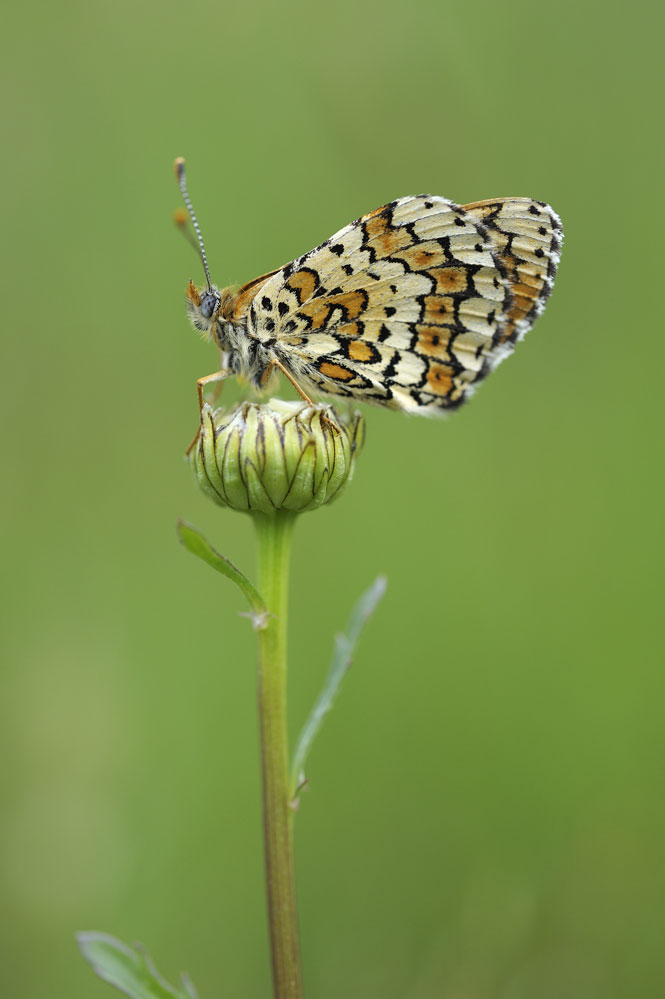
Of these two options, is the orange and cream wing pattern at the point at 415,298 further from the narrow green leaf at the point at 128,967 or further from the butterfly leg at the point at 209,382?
the narrow green leaf at the point at 128,967

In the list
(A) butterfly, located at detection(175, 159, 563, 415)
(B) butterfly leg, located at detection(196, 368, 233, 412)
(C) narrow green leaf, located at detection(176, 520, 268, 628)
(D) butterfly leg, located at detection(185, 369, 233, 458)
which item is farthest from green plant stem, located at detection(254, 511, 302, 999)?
(A) butterfly, located at detection(175, 159, 563, 415)

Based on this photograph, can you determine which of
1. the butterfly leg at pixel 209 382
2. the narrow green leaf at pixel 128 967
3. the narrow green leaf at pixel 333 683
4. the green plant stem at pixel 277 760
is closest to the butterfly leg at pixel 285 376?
the butterfly leg at pixel 209 382

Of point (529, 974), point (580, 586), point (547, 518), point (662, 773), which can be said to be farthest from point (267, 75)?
point (529, 974)

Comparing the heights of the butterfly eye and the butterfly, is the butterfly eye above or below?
above

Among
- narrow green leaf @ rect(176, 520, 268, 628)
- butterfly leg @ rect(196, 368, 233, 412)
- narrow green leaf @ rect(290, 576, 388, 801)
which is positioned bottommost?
narrow green leaf @ rect(290, 576, 388, 801)

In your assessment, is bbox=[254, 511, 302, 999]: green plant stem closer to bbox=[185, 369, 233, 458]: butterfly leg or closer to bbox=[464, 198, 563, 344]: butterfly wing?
bbox=[185, 369, 233, 458]: butterfly leg

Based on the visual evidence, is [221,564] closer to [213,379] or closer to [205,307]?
[213,379]
